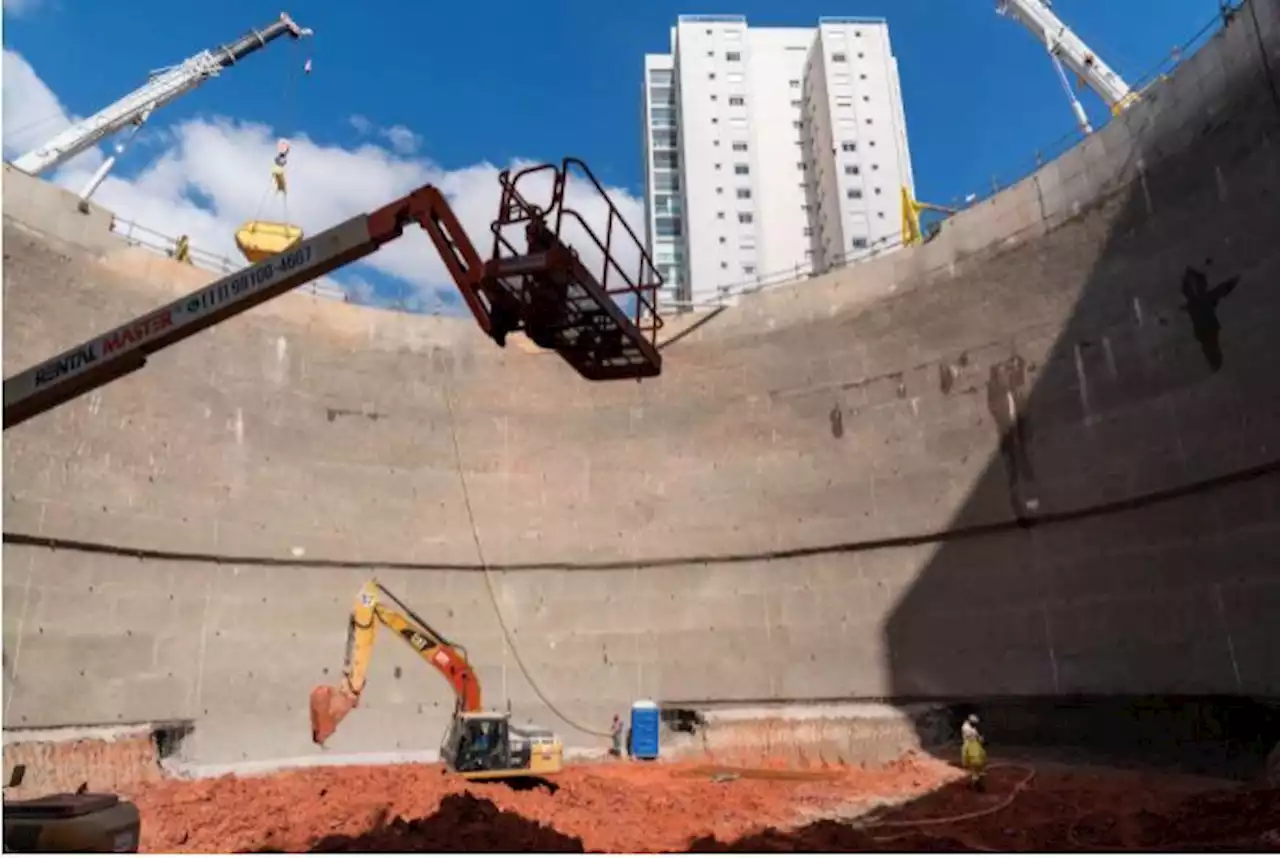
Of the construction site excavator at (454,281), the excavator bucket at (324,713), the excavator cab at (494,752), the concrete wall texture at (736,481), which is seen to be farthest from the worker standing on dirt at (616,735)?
the construction site excavator at (454,281)

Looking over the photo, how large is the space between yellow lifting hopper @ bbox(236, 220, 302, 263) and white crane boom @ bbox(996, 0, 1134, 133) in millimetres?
35150

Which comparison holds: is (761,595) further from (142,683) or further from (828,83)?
(828,83)

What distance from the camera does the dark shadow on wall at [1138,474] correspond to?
55.3 feet

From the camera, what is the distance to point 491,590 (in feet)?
81.4

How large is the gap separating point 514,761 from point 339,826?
379 centimetres

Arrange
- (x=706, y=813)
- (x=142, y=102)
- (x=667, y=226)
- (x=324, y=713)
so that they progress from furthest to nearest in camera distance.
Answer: (x=667, y=226)
(x=142, y=102)
(x=706, y=813)
(x=324, y=713)

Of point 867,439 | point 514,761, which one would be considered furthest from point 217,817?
point 867,439

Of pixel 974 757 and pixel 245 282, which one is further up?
pixel 245 282

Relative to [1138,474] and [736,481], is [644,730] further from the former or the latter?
[1138,474]

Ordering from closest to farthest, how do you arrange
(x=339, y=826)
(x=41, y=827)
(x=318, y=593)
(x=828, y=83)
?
(x=41, y=827), (x=339, y=826), (x=318, y=593), (x=828, y=83)

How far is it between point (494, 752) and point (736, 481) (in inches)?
452

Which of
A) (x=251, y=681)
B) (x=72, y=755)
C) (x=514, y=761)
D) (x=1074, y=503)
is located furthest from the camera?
(x=251, y=681)

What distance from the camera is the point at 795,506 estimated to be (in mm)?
24281

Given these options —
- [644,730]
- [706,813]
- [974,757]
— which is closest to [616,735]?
[644,730]
